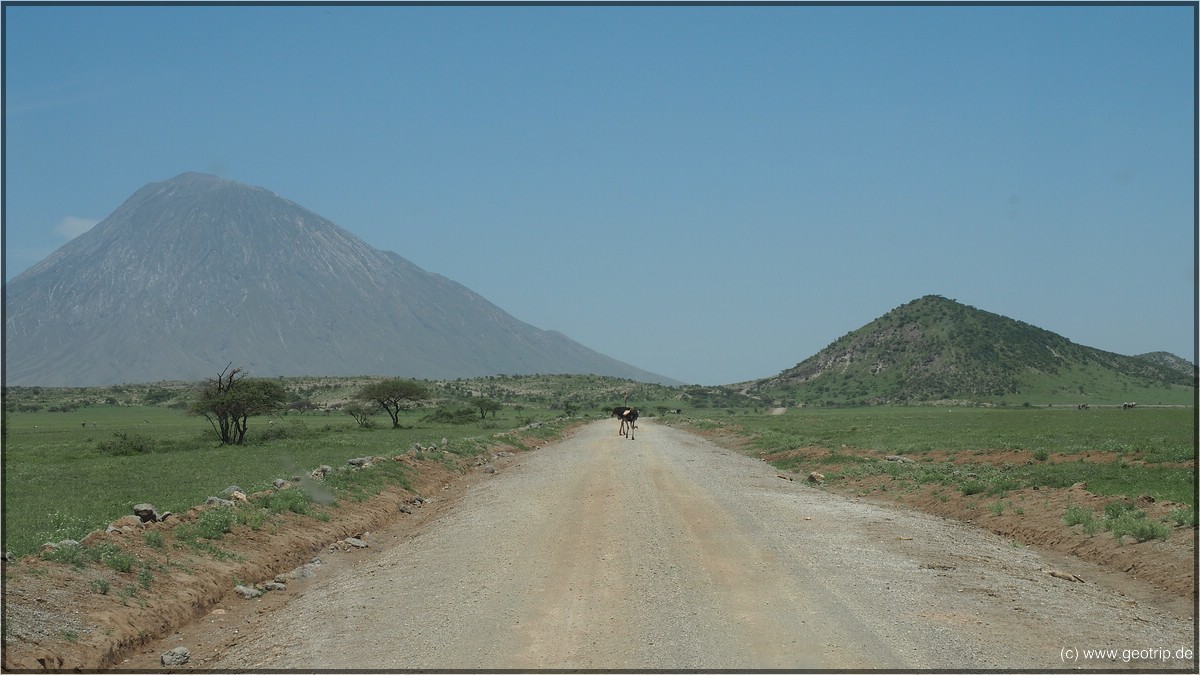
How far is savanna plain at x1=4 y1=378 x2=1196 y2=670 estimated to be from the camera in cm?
1003

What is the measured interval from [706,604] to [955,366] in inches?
5369

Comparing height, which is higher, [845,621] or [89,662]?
[845,621]

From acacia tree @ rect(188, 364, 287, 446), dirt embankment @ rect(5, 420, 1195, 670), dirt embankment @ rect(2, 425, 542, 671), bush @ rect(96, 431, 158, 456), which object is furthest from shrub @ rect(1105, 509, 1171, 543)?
acacia tree @ rect(188, 364, 287, 446)

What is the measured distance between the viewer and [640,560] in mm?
14453

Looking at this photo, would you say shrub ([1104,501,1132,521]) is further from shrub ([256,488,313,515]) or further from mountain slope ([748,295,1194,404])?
mountain slope ([748,295,1194,404])

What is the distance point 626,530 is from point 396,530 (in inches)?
225

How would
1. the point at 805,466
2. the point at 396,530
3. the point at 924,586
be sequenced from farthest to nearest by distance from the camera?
the point at 805,466
the point at 396,530
the point at 924,586

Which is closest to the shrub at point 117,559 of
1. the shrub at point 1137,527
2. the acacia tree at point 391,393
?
the shrub at point 1137,527

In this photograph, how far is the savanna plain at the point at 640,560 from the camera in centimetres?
1003

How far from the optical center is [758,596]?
11.9 metres

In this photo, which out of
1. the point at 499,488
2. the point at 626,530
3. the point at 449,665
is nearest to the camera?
the point at 449,665

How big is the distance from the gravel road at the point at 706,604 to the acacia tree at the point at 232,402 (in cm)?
3773

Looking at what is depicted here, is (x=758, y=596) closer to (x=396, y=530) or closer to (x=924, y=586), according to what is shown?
(x=924, y=586)

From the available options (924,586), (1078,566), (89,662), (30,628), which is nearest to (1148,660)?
(924,586)
